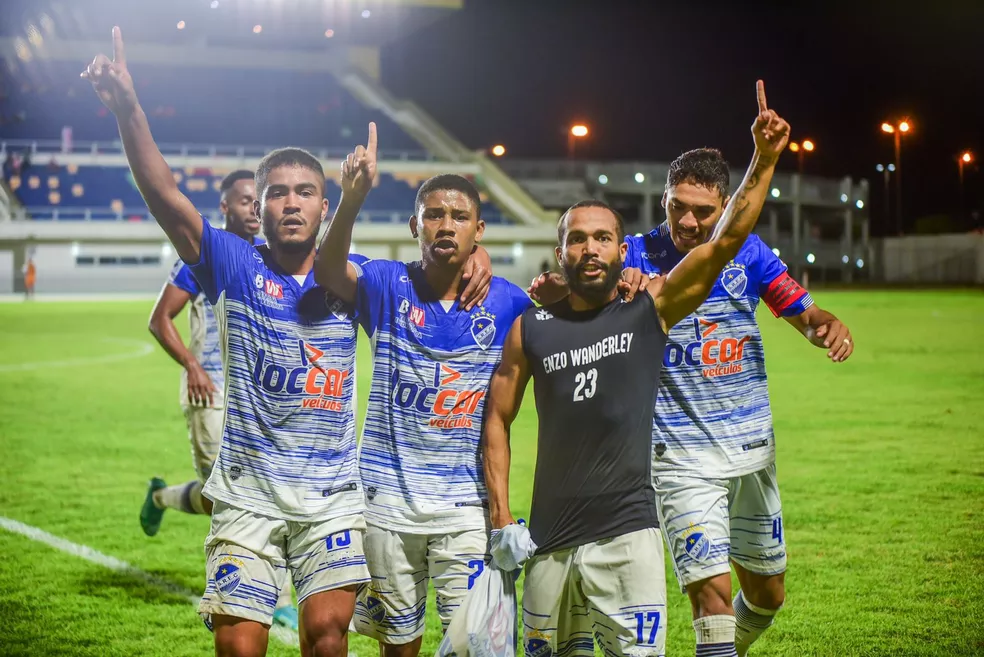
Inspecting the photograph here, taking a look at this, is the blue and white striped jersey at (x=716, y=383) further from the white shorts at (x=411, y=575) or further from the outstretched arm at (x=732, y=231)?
the white shorts at (x=411, y=575)

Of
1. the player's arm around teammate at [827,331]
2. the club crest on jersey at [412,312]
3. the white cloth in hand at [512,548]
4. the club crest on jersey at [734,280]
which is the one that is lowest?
the white cloth in hand at [512,548]

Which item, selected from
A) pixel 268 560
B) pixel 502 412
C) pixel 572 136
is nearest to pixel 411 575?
pixel 268 560

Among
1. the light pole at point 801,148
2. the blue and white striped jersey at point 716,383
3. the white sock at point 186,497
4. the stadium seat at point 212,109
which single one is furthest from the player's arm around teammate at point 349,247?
the stadium seat at point 212,109

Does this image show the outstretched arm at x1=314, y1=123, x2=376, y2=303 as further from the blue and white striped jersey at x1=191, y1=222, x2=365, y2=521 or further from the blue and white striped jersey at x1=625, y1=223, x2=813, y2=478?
the blue and white striped jersey at x1=625, y1=223, x2=813, y2=478

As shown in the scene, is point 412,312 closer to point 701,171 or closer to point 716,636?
point 701,171

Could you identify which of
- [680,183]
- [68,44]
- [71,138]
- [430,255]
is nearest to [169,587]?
[430,255]

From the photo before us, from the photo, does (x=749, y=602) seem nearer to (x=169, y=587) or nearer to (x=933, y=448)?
(x=169, y=587)

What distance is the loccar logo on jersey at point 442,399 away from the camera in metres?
4.17

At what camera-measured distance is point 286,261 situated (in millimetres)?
4246

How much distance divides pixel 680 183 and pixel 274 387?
6.64 feet

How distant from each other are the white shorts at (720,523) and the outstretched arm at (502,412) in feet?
3.36

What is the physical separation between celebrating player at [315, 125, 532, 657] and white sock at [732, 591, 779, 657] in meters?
1.62

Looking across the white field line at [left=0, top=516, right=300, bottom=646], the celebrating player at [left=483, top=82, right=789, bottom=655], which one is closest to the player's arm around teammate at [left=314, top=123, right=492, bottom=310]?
the celebrating player at [left=483, top=82, right=789, bottom=655]

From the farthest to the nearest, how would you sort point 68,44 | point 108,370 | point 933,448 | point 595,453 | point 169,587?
point 68,44 → point 108,370 → point 933,448 → point 169,587 → point 595,453
